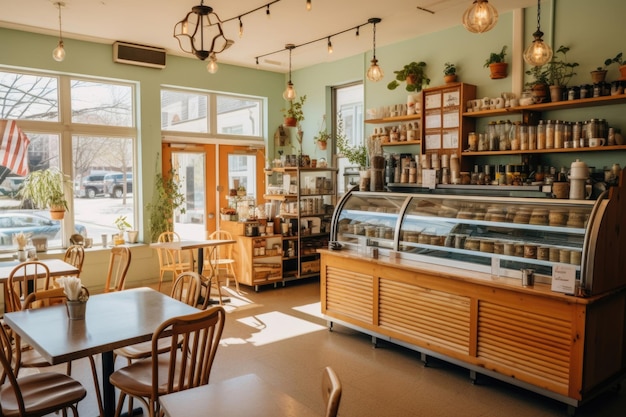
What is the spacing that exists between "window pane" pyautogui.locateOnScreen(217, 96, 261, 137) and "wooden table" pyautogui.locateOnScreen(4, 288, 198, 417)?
5.11 meters

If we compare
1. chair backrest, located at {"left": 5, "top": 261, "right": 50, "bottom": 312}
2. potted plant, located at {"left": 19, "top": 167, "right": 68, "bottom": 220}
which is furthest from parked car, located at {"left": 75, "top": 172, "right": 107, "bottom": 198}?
chair backrest, located at {"left": 5, "top": 261, "right": 50, "bottom": 312}

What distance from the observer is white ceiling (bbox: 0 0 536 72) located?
5285 mm

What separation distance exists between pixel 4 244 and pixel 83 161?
4.79 feet

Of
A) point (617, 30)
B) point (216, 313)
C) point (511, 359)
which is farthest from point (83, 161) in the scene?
point (617, 30)

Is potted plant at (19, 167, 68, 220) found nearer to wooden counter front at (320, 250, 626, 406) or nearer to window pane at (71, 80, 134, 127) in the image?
window pane at (71, 80, 134, 127)

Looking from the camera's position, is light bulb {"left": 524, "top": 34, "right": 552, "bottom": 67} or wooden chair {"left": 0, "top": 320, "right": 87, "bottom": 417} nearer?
wooden chair {"left": 0, "top": 320, "right": 87, "bottom": 417}

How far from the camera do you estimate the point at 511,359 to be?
3.62m

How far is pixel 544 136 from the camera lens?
16.2 feet

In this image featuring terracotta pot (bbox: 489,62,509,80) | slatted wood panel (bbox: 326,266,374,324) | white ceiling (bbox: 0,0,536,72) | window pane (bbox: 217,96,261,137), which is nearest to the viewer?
slatted wood panel (bbox: 326,266,374,324)

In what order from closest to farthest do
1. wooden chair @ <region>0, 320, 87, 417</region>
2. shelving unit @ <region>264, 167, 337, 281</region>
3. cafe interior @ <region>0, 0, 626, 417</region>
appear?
wooden chair @ <region>0, 320, 87, 417</region>
cafe interior @ <region>0, 0, 626, 417</region>
shelving unit @ <region>264, 167, 337, 281</region>

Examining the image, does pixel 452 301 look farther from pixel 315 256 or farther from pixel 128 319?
pixel 315 256

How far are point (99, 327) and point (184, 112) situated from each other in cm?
544

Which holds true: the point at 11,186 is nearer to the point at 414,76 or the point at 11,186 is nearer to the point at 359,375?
the point at 359,375

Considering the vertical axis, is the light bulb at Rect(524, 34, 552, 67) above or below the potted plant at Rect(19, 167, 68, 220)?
above
